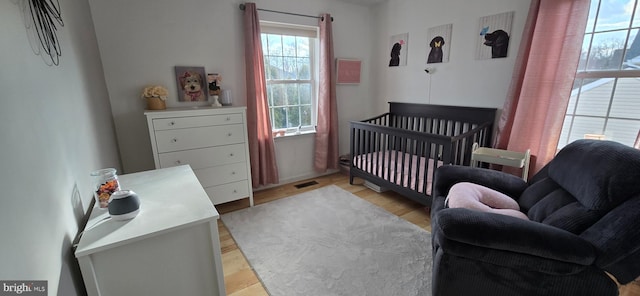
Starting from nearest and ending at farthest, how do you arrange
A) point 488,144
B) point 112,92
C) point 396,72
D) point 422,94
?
1. point 112,92
2. point 488,144
3. point 422,94
4. point 396,72

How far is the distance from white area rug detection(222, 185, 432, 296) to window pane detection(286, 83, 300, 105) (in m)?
1.23

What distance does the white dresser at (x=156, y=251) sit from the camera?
94 cm

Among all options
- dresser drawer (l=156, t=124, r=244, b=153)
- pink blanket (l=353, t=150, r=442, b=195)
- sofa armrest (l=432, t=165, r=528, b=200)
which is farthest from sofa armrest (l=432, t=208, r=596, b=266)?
dresser drawer (l=156, t=124, r=244, b=153)

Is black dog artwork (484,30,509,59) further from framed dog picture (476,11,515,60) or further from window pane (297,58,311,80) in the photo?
window pane (297,58,311,80)

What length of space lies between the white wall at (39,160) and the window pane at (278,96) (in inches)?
73.0

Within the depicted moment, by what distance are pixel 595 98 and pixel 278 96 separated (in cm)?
281

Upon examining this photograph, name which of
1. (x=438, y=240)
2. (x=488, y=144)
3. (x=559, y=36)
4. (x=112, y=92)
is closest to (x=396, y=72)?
(x=488, y=144)

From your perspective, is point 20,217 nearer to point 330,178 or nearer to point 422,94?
point 330,178

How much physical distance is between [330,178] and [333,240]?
4.75ft

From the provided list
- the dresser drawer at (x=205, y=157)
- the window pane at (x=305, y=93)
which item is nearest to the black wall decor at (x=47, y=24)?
the dresser drawer at (x=205, y=157)

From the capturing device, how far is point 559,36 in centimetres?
191

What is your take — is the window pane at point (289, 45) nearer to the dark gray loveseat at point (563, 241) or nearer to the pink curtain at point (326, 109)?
the pink curtain at point (326, 109)

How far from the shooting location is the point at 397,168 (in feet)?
8.84

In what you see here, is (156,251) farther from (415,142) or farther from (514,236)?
(415,142)
